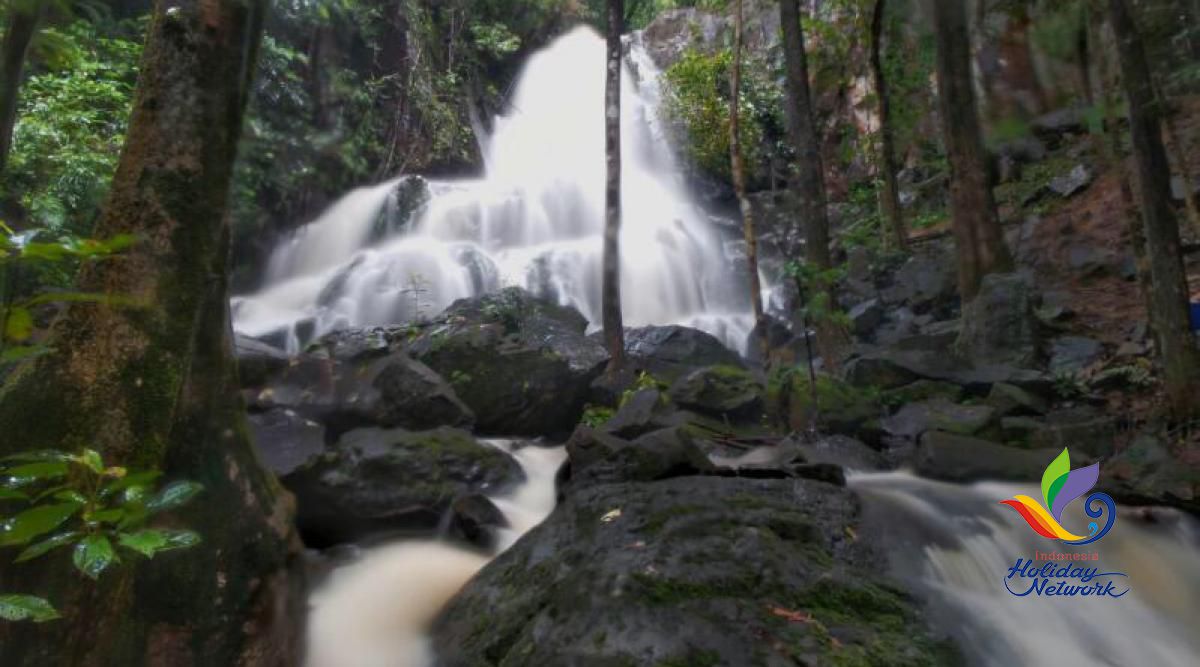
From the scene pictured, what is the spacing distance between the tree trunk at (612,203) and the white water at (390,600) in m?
4.27

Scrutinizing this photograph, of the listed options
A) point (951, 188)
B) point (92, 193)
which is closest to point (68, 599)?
point (92, 193)

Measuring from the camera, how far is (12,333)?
4.91 feet

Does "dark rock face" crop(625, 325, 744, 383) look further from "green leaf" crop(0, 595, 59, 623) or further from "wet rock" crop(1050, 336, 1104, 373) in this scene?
"green leaf" crop(0, 595, 59, 623)

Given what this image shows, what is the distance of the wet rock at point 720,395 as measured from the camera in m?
8.16

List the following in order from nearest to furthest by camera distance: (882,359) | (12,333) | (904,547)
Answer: (12,333) → (904,547) → (882,359)

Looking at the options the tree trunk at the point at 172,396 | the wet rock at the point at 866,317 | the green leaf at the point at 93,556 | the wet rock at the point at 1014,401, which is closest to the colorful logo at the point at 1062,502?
the wet rock at the point at 1014,401

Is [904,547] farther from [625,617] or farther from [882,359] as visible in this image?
[882,359]

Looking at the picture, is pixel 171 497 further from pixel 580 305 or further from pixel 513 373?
pixel 580 305

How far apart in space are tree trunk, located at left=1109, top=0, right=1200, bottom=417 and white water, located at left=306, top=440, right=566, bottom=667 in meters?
5.27

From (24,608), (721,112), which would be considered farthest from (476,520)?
(721,112)

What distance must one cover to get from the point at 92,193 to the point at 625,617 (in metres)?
8.96

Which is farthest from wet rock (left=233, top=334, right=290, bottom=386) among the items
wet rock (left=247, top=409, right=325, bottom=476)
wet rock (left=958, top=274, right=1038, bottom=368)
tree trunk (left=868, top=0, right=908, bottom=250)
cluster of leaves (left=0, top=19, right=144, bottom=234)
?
tree trunk (left=868, top=0, right=908, bottom=250)

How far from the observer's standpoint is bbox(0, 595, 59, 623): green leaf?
1445mm

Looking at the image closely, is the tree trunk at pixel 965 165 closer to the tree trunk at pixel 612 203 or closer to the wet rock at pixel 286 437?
the tree trunk at pixel 612 203
